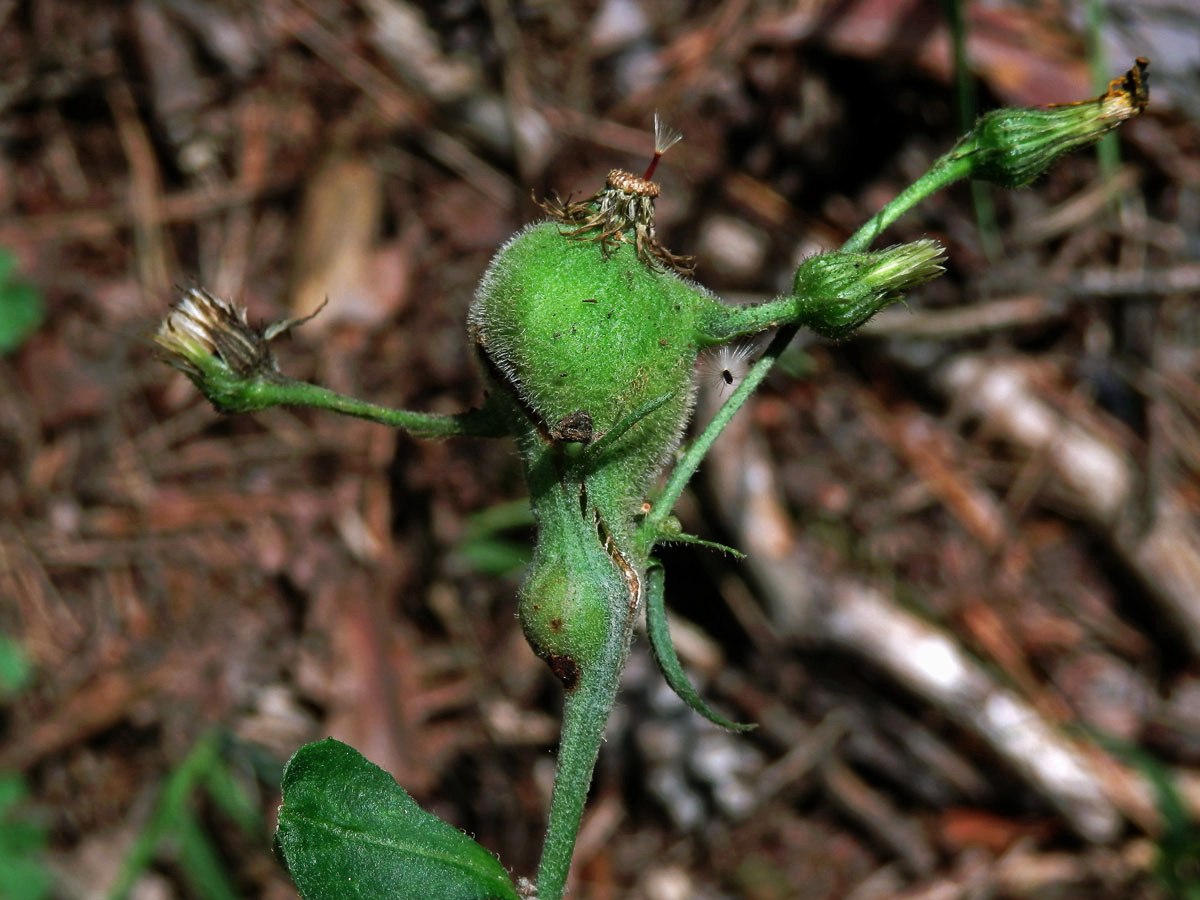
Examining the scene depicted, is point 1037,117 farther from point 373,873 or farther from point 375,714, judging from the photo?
point 375,714

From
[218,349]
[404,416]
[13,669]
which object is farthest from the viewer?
[13,669]

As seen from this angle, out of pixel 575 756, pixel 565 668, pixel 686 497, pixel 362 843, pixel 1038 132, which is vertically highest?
pixel 1038 132

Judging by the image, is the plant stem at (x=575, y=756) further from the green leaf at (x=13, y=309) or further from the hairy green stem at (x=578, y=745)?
the green leaf at (x=13, y=309)

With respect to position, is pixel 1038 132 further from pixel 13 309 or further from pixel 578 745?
pixel 13 309

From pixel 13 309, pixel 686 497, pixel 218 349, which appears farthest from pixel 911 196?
pixel 13 309

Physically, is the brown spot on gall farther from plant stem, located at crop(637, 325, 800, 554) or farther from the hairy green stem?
plant stem, located at crop(637, 325, 800, 554)

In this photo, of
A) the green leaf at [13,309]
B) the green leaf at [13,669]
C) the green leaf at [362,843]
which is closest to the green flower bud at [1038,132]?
the green leaf at [362,843]

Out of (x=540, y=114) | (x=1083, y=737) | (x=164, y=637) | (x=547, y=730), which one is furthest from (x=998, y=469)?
(x=164, y=637)
